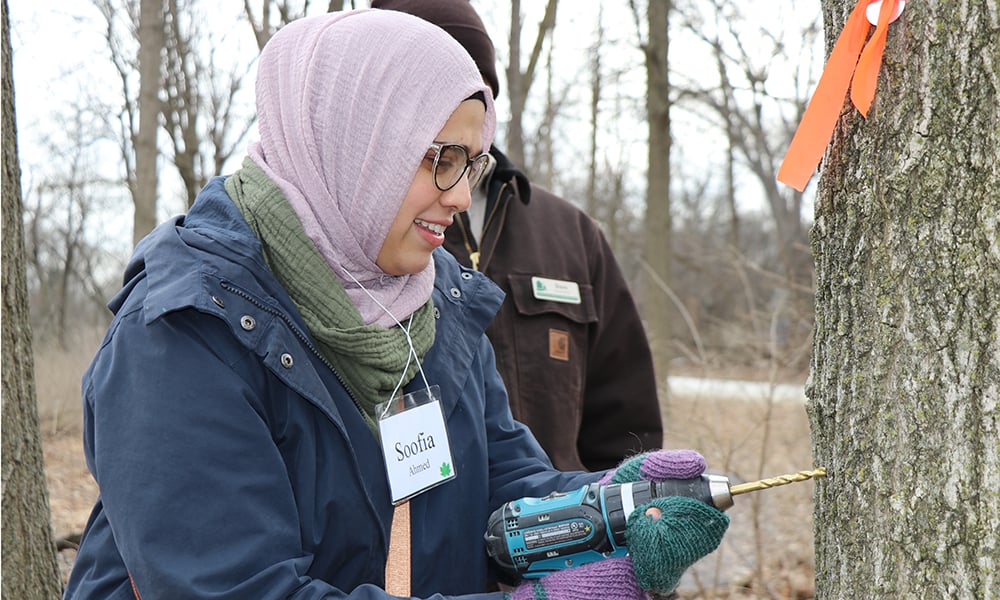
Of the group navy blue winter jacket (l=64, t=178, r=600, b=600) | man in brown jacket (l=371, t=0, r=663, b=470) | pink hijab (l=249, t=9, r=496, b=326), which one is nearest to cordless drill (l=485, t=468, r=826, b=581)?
navy blue winter jacket (l=64, t=178, r=600, b=600)

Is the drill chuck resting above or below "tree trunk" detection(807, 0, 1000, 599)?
below

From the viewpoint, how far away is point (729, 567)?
5797 millimetres

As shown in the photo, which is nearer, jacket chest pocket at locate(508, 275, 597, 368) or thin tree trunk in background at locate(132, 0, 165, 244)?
jacket chest pocket at locate(508, 275, 597, 368)

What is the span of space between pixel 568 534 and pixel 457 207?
2.21 ft

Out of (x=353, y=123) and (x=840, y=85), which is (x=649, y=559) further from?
(x=353, y=123)

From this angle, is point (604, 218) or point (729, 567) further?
point (604, 218)

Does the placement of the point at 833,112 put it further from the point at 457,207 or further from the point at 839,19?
the point at 457,207

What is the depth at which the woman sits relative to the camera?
1398mm

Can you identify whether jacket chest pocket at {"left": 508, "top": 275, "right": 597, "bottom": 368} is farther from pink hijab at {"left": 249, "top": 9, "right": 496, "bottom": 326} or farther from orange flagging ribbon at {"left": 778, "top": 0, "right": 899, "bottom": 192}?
orange flagging ribbon at {"left": 778, "top": 0, "right": 899, "bottom": 192}

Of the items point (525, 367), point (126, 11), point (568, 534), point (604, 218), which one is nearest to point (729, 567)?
point (525, 367)

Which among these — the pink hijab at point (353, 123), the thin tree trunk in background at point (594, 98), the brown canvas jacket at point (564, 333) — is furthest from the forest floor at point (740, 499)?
the thin tree trunk in background at point (594, 98)

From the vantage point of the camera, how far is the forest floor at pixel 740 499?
5.07 meters

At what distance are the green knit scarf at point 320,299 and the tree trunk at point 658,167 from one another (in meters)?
7.73

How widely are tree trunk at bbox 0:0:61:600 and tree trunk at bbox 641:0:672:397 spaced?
7.01m
